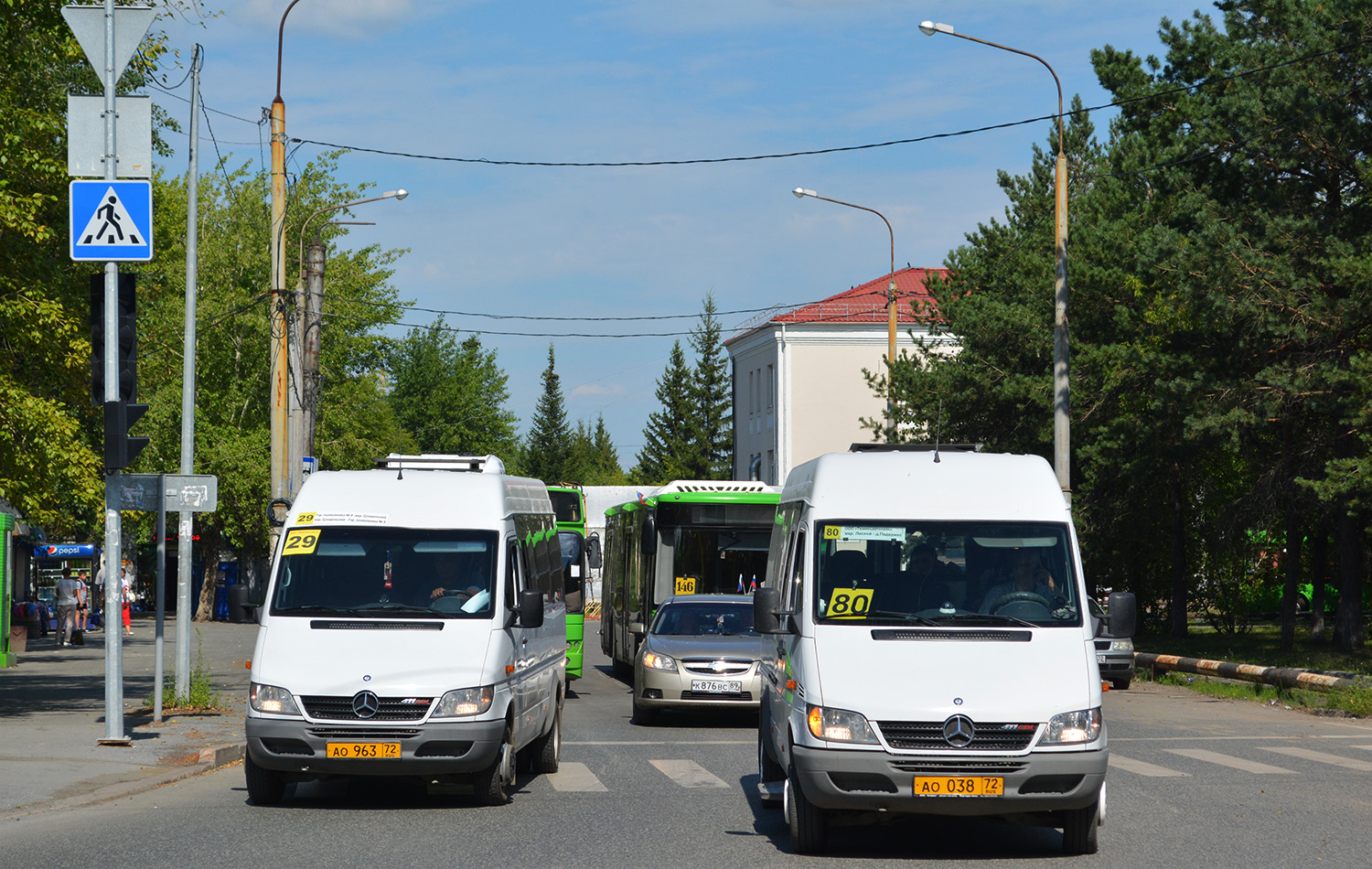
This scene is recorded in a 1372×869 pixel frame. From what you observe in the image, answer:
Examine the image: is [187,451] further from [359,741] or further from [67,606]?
[67,606]

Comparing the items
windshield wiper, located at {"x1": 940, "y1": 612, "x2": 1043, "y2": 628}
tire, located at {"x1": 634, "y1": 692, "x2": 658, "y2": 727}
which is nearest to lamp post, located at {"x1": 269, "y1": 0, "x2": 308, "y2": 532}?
tire, located at {"x1": 634, "y1": 692, "x2": 658, "y2": 727}

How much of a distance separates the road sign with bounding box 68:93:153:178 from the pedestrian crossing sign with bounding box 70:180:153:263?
18cm

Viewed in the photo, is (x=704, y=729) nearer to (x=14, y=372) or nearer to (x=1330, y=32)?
(x=14, y=372)

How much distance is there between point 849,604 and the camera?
31.4 ft

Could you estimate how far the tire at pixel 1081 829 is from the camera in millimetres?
9234

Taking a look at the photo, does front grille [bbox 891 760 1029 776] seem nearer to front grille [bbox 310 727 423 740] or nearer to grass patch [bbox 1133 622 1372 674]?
front grille [bbox 310 727 423 740]

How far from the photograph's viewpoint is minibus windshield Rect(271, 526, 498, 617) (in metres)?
11.5

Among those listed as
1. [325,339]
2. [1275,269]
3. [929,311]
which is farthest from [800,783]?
[325,339]

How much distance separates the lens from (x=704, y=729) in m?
17.7

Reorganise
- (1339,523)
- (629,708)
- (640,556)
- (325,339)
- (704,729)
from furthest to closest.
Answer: (325,339), (1339,523), (640,556), (629,708), (704,729)

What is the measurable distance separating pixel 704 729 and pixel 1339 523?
15754mm

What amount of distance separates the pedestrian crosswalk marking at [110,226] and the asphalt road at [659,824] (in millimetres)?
4989

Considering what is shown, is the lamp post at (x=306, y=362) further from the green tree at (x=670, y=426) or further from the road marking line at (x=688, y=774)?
the green tree at (x=670, y=426)

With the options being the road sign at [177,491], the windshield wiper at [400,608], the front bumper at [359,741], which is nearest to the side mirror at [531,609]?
the windshield wiper at [400,608]
